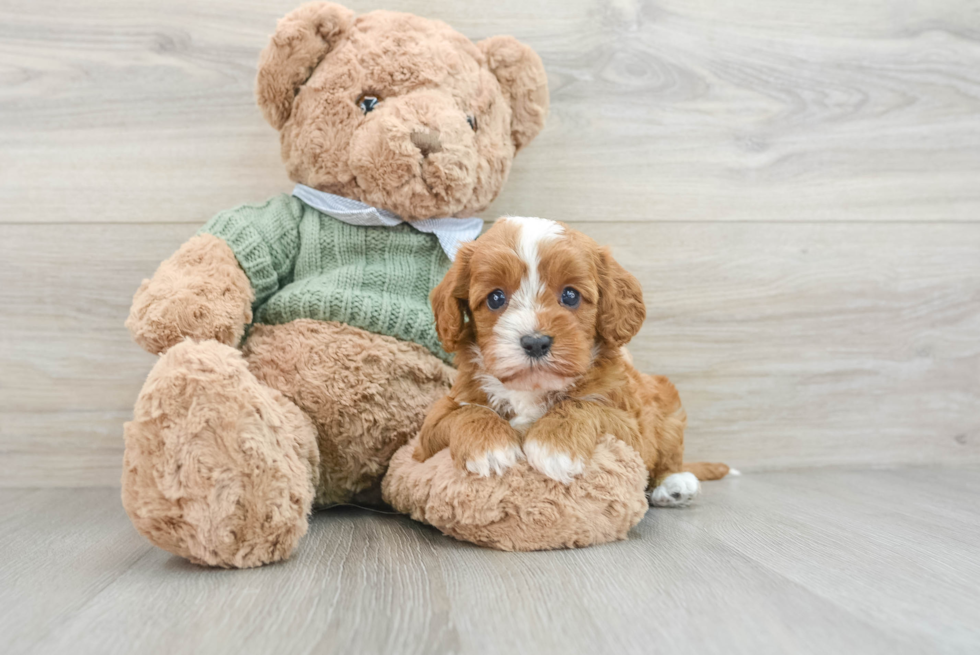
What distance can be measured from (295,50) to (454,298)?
48 centimetres

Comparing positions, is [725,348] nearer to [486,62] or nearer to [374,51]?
[486,62]

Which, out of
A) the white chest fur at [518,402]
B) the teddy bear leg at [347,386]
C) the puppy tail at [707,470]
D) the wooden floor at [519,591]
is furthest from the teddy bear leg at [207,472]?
the puppy tail at [707,470]

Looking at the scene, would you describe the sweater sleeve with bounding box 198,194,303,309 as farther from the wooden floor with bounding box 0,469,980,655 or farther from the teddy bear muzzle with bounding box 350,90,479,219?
the wooden floor with bounding box 0,469,980,655

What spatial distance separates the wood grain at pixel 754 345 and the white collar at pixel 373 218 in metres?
0.36

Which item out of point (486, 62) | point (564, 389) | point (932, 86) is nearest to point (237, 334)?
point (564, 389)

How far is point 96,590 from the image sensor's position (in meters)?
0.78

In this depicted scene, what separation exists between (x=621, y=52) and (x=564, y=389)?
0.78 m

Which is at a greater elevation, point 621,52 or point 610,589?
point 621,52

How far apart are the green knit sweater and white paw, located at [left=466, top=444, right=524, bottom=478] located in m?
0.27

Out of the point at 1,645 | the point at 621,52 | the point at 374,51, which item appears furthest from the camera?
the point at 621,52

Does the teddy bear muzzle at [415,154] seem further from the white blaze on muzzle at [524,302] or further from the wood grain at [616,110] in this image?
the wood grain at [616,110]

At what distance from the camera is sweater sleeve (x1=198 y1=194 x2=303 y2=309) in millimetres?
1053

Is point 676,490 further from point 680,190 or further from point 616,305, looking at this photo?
point 680,190

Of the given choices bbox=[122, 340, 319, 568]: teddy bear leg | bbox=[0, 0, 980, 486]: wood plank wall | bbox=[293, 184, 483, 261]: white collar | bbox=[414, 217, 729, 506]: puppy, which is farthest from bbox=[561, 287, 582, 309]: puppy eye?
bbox=[0, 0, 980, 486]: wood plank wall
